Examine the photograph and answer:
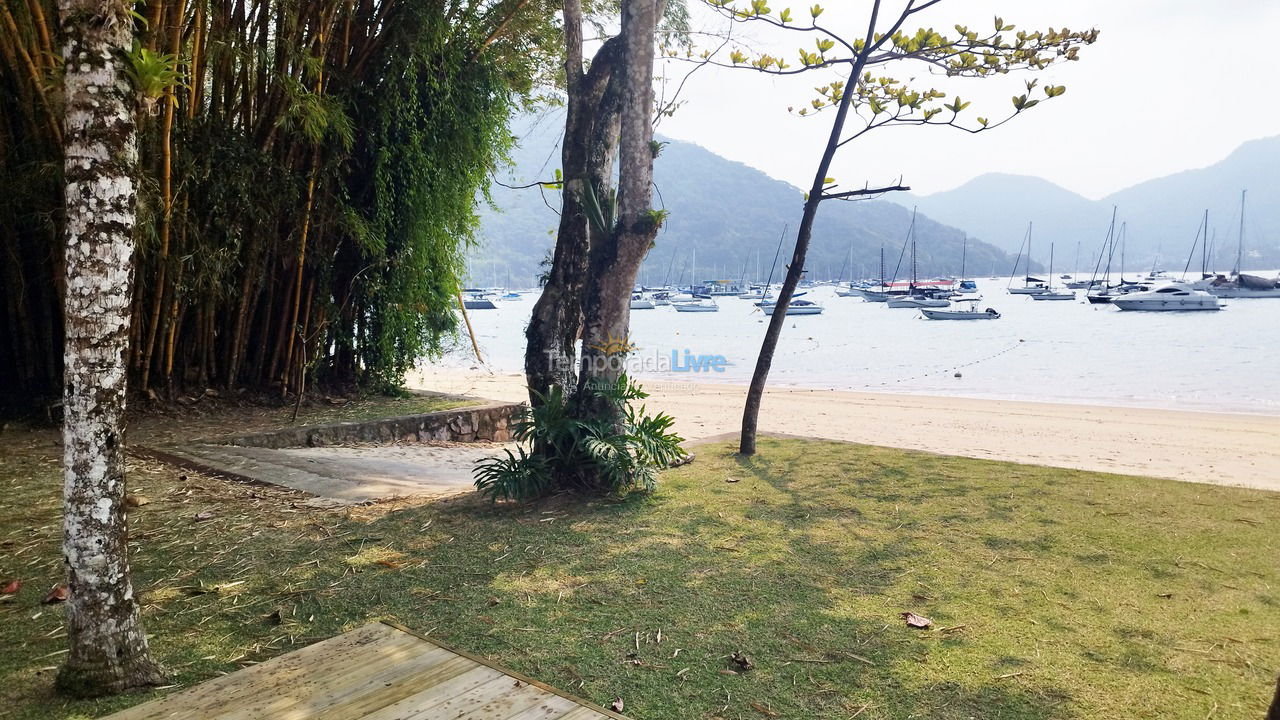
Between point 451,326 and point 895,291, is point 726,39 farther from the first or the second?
point 895,291

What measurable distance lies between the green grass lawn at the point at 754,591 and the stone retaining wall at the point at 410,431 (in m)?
1.26

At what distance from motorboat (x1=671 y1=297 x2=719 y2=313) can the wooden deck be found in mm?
44433

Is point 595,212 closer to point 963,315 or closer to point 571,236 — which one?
point 571,236

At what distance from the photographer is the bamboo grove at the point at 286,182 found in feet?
15.9

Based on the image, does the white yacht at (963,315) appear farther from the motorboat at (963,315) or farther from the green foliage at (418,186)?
the green foliage at (418,186)

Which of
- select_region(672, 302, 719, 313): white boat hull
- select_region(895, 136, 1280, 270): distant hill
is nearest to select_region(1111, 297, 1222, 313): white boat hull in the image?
select_region(672, 302, 719, 313): white boat hull

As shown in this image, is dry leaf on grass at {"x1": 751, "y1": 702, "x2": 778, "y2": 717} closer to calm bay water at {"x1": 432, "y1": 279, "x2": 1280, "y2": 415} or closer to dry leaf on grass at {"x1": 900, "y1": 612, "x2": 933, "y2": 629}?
dry leaf on grass at {"x1": 900, "y1": 612, "x2": 933, "y2": 629}

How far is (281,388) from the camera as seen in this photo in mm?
6707

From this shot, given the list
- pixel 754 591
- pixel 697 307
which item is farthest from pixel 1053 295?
pixel 754 591

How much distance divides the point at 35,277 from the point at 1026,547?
6338mm

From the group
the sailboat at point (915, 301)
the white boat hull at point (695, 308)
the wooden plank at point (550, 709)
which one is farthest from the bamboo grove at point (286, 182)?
the white boat hull at point (695, 308)

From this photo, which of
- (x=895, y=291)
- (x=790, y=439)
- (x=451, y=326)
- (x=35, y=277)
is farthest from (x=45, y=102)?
(x=895, y=291)

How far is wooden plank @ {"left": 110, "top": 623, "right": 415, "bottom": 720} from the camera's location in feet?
5.25

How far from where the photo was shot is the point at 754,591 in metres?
2.73
